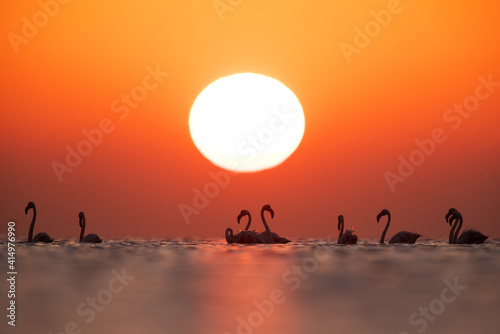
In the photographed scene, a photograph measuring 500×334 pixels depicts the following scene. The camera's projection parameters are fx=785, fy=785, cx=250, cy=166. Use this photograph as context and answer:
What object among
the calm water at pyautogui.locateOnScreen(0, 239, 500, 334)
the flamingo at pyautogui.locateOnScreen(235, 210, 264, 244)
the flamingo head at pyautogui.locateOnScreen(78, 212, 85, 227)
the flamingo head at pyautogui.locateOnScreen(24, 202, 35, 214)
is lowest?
the calm water at pyautogui.locateOnScreen(0, 239, 500, 334)

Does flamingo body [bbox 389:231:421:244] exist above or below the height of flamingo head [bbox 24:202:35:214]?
below

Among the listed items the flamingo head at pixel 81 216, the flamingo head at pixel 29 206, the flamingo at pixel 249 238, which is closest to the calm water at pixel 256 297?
the flamingo at pixel 249 238

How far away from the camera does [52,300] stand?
1508 centimetres

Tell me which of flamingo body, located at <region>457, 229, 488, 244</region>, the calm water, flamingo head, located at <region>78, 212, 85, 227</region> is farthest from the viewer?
flamingo head, located at <region>78, 212, 85, 227</region>

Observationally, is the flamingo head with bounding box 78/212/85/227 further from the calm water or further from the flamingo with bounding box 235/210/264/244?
the calm water

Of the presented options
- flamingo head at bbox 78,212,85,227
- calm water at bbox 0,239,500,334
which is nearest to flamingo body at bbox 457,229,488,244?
calm water at bbox 0,239,500,334

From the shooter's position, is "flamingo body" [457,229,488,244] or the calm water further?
"flamingo body" [457,229,488,244]

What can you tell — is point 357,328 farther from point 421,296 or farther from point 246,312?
point 421,296

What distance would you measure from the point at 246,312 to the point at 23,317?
3.69 m

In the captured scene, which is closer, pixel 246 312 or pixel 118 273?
pixel 246 312

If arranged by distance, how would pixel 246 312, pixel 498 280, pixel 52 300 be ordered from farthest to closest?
1. pixel 498 280
2. pixel 52 300
3. pixel 246 312

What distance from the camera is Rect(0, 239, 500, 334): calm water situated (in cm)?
1201

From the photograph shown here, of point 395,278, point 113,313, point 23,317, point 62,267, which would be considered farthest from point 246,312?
point 62,267

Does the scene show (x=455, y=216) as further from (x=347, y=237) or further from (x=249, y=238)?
(x=249, y=238)
